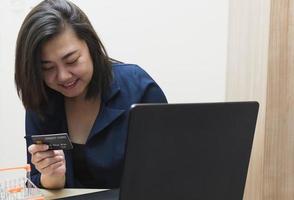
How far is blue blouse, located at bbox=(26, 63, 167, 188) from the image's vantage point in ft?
3.78

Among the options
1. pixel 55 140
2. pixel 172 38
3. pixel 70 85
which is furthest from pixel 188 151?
pixel 172 38

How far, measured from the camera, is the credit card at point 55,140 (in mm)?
836

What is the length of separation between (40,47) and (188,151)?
0.58 metres

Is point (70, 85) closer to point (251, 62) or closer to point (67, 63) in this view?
point (67, 63)

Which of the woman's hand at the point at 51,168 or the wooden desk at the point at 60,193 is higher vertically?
the woman's hand at the point at 51,168

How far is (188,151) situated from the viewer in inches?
24.4

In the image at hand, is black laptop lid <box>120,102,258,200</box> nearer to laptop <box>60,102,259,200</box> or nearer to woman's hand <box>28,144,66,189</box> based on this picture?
laptop <box>60,102,259,200</box>

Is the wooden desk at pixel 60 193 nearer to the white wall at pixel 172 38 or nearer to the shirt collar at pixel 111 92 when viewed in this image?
the shirt collar at pixel 111 92

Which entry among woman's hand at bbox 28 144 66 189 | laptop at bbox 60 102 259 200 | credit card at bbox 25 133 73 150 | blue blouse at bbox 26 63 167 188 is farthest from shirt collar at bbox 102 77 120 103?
laptop at bbox 60 102 259 200

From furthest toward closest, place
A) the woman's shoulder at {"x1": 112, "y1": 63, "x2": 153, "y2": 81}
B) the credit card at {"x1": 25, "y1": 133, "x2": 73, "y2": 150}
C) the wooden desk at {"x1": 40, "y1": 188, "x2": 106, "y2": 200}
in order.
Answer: the woman's shoulder at {"x1": 112, "y1": 63, "x2": 153, "y2": 81}
the wooden desk at {"x1": 40, "y1": 188, "x2": 106, "y2": 200}
the credit card at {"x1": 25, "y1": 133, "x2": 73, "y2": 150}

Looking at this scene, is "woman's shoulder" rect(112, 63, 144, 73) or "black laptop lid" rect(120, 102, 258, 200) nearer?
"black laptop lid" rect(120, 102, 258, 200)

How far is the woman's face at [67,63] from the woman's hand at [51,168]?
19 cm

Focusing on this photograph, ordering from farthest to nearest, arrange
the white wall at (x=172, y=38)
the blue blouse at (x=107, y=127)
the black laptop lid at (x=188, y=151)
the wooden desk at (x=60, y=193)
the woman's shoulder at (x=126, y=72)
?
the white wall at (x=172, y=38), the woman's shoulder at (x=126, y=72), the blue blouse at (x=107, y=127), the wooden desk at (x=60, y=193), the black laptop lid at (x=188, y=151)

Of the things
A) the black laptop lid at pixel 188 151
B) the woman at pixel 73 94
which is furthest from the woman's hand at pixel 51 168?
the black laptop lid at pixel 188 151
